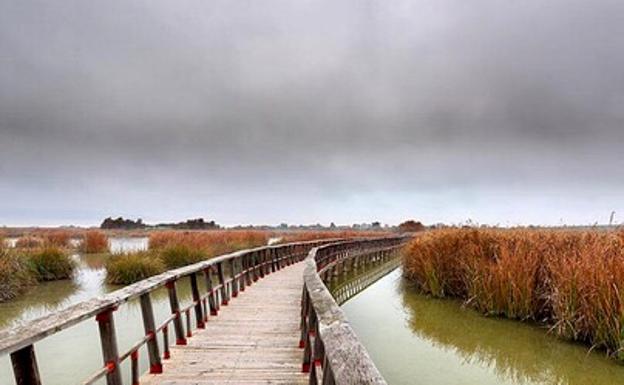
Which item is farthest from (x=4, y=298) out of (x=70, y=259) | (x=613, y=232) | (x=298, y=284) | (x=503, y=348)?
(x=613, y=232)

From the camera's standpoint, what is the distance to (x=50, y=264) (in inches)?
661

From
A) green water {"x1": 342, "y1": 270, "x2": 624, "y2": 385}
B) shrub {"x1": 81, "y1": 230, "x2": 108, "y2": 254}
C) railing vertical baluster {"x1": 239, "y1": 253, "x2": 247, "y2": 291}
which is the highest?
shrub {"x1": 81, "y1": 230, "x2": 108, "y2": 254}

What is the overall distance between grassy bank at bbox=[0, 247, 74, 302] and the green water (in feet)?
31.1

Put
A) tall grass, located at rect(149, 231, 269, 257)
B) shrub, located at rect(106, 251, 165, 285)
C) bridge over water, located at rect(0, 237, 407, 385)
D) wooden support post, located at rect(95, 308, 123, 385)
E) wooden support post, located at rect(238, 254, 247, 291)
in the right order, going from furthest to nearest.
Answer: tall grass, located at rect(149, 231, 269, 257)
shrub, located at rect(106, 251, 165, 285)
wooden support post, located at rect(238, 254, 247, 291)
wooden support post, located at rect(95, 308, 123, 385)
bridge over water, located at rect(0, 237, 407, 385)

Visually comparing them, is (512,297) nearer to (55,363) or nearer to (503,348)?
(503,348)

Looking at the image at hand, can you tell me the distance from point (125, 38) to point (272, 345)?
16480 millimetres

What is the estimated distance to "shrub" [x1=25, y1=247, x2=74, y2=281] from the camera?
54.2 ft

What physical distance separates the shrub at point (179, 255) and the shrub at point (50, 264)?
3250 millimetres

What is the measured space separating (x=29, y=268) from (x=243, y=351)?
520 inches

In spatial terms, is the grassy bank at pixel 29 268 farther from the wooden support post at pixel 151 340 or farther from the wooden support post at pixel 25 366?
the wooden support post at pixel 25 366

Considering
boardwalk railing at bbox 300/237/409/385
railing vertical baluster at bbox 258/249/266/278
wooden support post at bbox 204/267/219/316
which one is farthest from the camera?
railing vertical baluster at bbox 258/249/266/278

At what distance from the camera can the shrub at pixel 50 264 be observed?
16520 millimetres

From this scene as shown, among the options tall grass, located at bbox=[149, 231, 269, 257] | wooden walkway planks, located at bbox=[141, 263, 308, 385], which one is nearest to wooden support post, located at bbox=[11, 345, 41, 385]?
wooden walkway planks, located at bbox=[141, 263, 308, 385]

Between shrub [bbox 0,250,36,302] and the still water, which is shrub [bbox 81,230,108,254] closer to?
the still water
